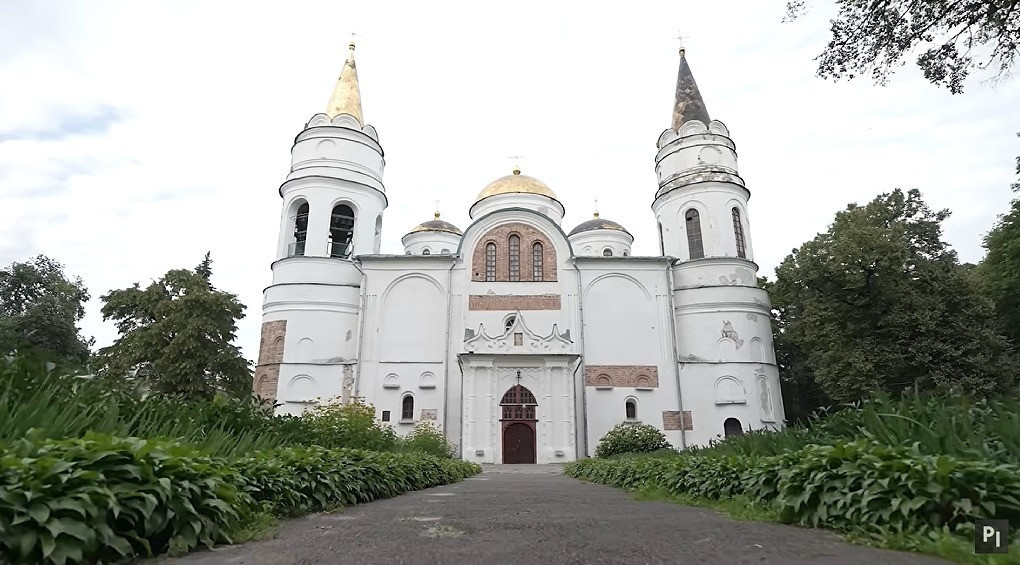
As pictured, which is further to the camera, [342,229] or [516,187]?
[516,187]

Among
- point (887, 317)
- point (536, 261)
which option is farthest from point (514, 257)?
point (887, 317)

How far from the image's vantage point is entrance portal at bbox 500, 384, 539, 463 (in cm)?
2286

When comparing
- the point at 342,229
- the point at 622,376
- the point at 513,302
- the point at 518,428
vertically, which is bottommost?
the point at 518,428

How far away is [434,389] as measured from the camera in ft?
80.0

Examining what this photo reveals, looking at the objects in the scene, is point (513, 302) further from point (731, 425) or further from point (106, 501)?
point (106, 501)

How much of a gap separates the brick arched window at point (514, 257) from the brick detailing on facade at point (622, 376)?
5.12 metres

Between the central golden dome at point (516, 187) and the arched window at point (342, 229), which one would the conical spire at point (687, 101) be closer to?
the central golden dome at point (516, 187)

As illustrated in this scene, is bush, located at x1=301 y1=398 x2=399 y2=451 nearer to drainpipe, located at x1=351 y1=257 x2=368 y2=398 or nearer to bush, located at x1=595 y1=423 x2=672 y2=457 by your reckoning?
bush, located at x1=595 y1=423 x2=672 y2=457

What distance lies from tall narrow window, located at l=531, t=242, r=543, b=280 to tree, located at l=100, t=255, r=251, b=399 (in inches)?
514

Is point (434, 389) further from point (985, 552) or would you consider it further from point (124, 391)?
point (985, 552)

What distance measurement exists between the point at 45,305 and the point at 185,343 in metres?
17.9

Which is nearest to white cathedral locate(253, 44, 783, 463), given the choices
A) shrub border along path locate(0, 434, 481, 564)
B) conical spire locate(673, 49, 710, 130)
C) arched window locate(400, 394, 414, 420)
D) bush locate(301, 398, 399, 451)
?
arched window locate(400, 394, 414, 420)

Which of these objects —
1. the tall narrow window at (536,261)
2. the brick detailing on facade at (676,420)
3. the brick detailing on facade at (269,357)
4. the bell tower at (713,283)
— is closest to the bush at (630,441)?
the brick detailing on facade at (676,420)

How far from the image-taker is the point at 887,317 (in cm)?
2034
